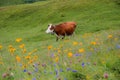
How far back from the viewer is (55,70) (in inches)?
243

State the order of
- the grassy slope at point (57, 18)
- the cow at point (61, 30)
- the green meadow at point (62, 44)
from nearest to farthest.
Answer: the green meadow at point (62, 44)
the cow at point (61, 30)
the grassy slope at point (57, 18)

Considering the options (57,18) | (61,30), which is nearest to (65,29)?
(61,30)

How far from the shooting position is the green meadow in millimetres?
6113

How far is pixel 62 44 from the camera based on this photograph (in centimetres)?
984

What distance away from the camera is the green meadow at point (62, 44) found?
6.11m

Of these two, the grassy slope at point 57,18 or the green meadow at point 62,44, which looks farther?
the grassy slope at point 57,18

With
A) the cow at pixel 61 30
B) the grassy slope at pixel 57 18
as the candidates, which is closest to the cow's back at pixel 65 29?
the cow at pixel 61 30

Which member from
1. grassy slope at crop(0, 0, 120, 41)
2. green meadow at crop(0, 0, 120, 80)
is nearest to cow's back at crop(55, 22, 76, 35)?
green meadow at crop(0, 0, 120, 80)

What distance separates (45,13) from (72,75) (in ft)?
136

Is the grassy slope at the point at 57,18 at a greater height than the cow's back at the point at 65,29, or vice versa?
the cow's back at the point at 65,29

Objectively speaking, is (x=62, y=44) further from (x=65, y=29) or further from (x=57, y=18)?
(x=57, y=18)

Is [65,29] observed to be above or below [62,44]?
below

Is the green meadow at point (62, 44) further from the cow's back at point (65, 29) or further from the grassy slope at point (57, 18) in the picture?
the cow's back at point (65, 29)

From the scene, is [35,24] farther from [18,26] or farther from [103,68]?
[103,68]
